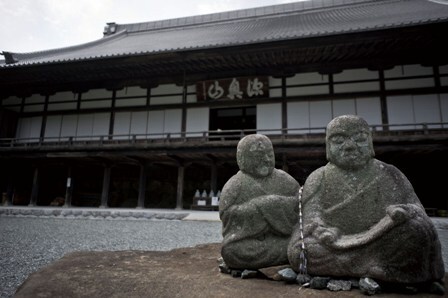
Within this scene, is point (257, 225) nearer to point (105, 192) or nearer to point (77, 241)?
point (77, 241)

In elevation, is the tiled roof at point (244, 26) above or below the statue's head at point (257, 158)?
above

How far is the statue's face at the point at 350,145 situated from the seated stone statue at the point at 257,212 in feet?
1.92

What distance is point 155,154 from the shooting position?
41.3ft

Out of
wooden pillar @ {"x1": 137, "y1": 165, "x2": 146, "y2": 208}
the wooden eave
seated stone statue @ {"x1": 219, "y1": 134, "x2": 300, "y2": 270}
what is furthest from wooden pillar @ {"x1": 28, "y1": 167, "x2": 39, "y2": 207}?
seated stone statue @ {"x1": 219, "y1": 134, "x2": 300, "y2": 270}

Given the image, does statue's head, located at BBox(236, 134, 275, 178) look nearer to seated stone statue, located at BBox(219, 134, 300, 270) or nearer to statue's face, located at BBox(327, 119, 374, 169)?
seated stone statue, located at BBox(219, 134, 300, 270)

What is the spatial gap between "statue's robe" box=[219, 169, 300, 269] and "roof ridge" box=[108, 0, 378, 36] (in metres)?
18.7

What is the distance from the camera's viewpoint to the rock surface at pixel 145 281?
8.43 ft

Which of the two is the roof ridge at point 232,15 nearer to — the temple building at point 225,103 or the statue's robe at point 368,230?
the temple building at point 225,103

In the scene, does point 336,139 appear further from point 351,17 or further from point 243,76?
point 351,17

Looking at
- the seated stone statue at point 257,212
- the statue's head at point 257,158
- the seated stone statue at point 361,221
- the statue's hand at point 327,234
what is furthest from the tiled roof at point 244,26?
the statue's hand at point 327,234

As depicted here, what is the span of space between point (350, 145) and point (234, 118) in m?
→ 12.7

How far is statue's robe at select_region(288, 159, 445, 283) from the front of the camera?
255 centimetres

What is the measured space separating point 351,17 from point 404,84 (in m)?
5.75

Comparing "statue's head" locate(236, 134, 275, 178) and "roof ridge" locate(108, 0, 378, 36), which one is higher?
"roof ridge" locate(108, 0, 378, 36)
